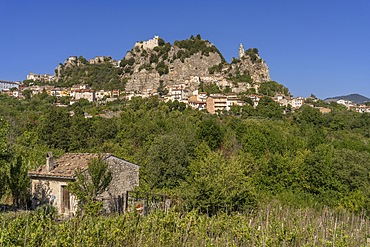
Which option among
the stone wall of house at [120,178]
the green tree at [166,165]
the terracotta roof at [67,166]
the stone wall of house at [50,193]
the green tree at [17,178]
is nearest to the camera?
the green tree at [17,178]

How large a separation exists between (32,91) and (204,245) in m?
84.5

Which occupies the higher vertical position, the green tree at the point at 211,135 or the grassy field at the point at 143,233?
the green tree at the point at 211,135

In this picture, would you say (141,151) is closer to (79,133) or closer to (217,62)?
(79,133)

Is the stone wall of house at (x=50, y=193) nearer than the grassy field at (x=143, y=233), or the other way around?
the grassy field at (x=143, y=233)

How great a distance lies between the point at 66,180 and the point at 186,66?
77.6m

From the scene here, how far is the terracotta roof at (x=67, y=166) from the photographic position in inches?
590

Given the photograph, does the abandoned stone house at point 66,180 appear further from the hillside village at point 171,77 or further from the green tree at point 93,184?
the hillside village at point 171,77

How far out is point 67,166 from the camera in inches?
629

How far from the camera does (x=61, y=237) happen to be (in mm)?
7402

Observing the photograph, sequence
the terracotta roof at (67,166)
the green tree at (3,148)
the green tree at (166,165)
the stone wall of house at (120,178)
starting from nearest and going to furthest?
the green tree at (3,148)
the terracotta roof at (67,166)
the stone wall of house at (120,178)
the green tree at (166,165)

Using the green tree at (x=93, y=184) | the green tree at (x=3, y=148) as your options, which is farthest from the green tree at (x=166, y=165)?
the green tree at (x=3, y=148)

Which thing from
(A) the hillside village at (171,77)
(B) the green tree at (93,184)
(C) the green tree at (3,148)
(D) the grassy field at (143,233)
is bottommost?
(D) the grassy field at (143,233)

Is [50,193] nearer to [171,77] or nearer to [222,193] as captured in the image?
[222,193]

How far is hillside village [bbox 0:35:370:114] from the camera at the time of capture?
251ft
